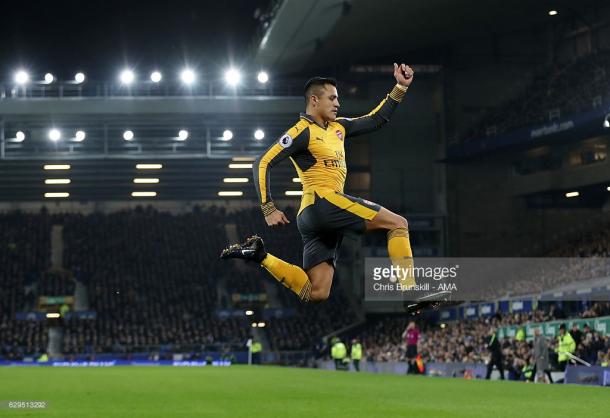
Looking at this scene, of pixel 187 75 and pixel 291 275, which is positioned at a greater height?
pixel 187 75

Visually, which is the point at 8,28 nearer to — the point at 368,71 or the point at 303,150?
the point at 368,71

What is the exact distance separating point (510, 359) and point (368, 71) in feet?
84.9

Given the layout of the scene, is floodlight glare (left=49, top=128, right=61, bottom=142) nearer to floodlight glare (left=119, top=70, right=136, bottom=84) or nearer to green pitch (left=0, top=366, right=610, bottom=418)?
floodlight glare (left=119, top=70, right=136, bottom=84)

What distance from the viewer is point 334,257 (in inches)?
440

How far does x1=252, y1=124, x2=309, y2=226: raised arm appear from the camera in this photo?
10607 millimetres

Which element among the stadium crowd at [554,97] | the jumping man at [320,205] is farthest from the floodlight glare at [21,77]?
the jumping man at [320,205]

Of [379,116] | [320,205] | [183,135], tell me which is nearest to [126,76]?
[183,135]

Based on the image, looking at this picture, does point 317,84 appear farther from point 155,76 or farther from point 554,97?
point 155,76

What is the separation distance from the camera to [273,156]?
10586 millimetres

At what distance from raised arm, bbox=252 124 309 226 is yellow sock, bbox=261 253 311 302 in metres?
0.74

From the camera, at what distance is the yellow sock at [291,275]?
36.4ft

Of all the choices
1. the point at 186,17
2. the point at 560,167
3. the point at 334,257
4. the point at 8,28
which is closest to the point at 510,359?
the point at 560,167

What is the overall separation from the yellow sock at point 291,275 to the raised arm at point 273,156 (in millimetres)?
745

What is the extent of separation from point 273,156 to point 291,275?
1.35m
